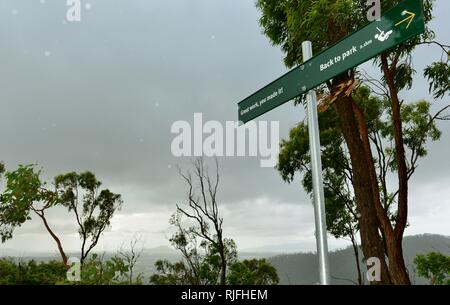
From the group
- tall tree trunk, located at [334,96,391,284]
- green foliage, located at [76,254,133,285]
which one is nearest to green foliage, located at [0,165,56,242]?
green foliage, located at [76,254,133,285]

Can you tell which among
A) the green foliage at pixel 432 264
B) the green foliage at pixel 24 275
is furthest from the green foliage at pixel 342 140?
the green foliage at pixel 24 275

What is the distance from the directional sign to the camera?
2.35 metres

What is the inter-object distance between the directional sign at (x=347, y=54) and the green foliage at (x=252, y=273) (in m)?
14.3

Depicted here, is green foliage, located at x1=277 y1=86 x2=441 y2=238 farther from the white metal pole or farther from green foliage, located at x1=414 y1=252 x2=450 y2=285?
the white metal pole

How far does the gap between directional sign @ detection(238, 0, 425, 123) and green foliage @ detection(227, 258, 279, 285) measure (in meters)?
14.3

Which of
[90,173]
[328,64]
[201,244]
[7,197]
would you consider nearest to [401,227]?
[328,64]

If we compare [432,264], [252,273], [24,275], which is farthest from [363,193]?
[252,273]

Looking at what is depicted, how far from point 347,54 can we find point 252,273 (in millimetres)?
17313

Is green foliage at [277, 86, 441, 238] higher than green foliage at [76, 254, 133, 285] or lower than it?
higher

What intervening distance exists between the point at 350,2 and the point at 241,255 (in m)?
15.2

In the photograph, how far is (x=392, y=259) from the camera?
8141 mm

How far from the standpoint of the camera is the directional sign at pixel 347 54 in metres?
2.35

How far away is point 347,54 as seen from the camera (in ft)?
8.83
